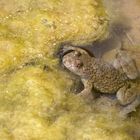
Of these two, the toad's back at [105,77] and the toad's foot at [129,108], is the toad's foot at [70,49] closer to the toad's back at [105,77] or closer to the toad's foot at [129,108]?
Answer: the toad's back at [105,77]

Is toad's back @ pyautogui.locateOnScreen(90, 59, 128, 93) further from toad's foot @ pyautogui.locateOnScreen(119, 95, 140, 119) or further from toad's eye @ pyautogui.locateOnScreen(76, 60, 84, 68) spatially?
toad's foot @ pyautogui.locateOnScreen(119, 95, 140, 119)

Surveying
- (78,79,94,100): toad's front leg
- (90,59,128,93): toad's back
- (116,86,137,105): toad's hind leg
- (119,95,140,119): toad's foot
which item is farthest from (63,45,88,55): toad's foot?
(119,95,140,119): toad's foot

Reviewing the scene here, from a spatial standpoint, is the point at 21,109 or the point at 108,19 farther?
the point at 108,19

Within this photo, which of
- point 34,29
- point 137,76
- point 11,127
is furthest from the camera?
point 34,29

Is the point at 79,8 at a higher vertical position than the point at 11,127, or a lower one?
higher

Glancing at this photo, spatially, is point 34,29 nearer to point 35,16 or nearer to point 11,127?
point 35,16

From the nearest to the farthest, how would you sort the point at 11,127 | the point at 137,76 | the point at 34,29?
the point at 11,127
the point at 137,76
the point at 34,29

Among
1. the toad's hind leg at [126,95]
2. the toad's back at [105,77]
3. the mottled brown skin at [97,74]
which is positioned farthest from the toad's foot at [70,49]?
the toad's hind leg at [126,95]

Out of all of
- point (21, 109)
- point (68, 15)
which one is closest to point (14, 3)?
point (68, 15)
